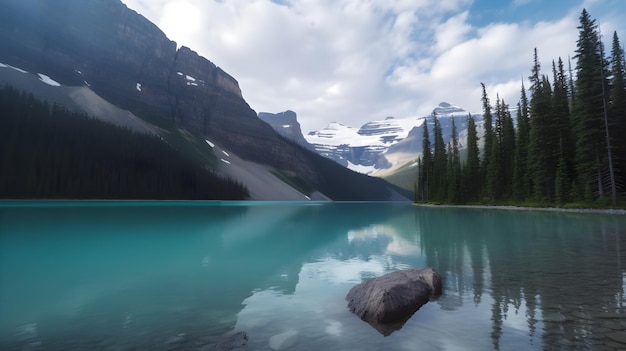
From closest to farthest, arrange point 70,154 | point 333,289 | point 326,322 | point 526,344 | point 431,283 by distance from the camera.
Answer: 1. point 526,344
2. point 326,322
3. point 431,283
4. point 333,289
5. point 70,154

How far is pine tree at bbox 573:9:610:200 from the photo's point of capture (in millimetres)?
45750

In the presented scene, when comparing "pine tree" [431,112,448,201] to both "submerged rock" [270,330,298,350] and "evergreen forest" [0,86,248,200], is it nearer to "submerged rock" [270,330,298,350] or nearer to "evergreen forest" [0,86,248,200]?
"submerged rock" [270,330,298,350]

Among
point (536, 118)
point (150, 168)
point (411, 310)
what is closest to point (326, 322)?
point (411, 310)

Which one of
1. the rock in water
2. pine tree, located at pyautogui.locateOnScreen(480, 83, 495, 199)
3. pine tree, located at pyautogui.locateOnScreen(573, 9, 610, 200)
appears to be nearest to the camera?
the rock in water

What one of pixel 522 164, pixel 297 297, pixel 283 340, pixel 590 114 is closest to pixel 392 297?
pixel 283 340

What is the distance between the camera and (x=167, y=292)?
11086 millimetres

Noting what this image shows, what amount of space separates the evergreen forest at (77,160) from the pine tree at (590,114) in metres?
124

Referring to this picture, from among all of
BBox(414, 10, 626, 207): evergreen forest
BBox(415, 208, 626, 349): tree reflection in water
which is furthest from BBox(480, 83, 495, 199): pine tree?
BBox(415, 208, 626, 349): tree reflection in water

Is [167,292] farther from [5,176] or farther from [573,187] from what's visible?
[5,176]

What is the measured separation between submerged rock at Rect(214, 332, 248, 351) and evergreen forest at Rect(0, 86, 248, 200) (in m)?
112

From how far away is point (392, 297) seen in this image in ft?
28.4

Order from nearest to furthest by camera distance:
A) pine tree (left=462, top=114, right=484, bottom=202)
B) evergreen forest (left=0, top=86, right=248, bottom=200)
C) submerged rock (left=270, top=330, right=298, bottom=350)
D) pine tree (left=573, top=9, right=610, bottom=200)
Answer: submerged rock (left=270, top=330, right=298, bottom=350) < pine tree (left=573, top=9, right=610, bottom=200) < pine tree (left=462, top=114, right=484, bottom=202) < evergreen forest (left=0, top=86, right=248, bottom=200)

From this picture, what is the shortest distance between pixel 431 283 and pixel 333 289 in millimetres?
3389

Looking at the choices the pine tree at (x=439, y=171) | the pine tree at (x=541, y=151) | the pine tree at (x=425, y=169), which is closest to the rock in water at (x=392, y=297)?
the pine tree at (x=541, y=151)
